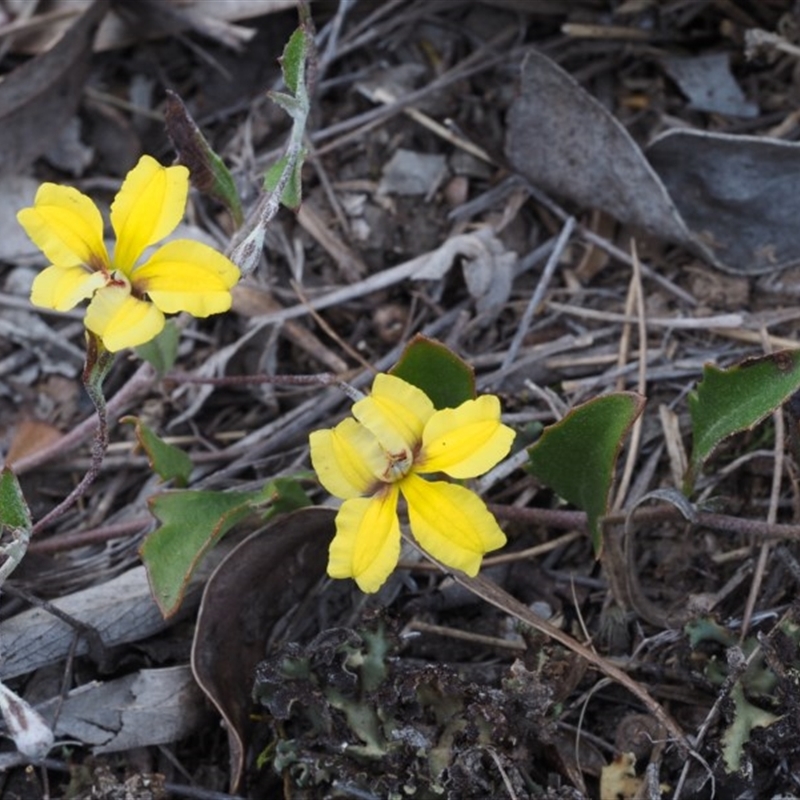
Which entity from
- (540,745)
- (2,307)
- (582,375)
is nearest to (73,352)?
(2,307)

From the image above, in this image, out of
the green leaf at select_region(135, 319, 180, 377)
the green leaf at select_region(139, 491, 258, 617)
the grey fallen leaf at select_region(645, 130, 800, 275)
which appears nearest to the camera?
the green leaf at select_region(139, 491, 258, 617)

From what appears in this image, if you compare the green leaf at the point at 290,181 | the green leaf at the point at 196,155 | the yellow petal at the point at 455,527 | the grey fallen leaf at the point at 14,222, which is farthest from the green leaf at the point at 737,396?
the grey fallen leaf at the point at 14,222

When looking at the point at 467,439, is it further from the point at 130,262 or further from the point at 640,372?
the point at 640,372

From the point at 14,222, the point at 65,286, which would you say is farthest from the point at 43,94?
the point at 65,286

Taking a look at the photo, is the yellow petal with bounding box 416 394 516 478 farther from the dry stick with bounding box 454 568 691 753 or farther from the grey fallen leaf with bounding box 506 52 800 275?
the grey fallen leaf with bounding box 506 52 800 275

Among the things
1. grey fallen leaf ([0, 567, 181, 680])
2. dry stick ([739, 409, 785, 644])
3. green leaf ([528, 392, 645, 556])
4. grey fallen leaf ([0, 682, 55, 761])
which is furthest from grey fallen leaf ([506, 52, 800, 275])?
grey fallen leaf ([0, 682, 55, 761])

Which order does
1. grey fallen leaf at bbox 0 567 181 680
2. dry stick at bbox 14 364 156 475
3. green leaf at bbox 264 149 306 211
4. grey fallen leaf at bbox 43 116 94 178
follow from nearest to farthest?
green leaf at bbox 264 149 306 211, grey fallen leaf at bbox 0 567 181 680, dry stick at bbox 14 364 156 475, grey fallen leaf at bbox 43 116 94 178
